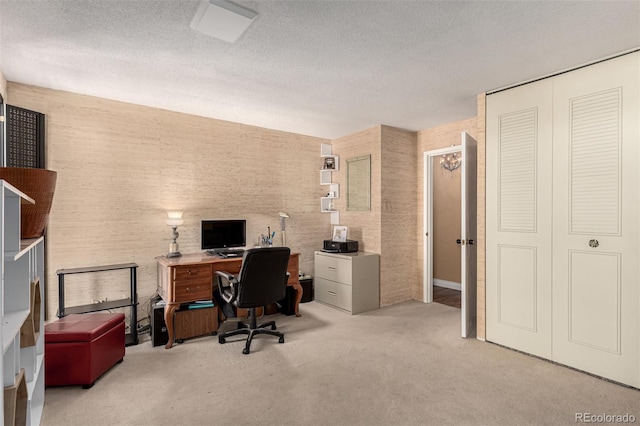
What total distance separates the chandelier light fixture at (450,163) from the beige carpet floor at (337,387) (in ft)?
10.3

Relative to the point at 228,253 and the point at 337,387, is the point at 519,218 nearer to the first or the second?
the point at 337,387

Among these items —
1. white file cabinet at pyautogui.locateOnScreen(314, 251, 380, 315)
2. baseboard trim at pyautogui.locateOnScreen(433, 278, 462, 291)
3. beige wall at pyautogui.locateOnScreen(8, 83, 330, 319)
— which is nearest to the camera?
beige wall at pyautogui.locateOnScreen(8, 83, 330, 319)

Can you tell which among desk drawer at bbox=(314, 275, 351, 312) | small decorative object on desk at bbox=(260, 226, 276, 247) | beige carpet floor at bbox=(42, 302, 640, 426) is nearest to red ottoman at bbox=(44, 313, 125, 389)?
beige carpet floor at bbox=(42, 302, 640, 426)

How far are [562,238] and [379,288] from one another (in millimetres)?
2310

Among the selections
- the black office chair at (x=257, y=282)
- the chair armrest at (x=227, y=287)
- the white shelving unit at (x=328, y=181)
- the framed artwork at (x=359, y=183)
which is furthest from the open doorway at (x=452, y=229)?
the chair armrest at (x=227, y=287)

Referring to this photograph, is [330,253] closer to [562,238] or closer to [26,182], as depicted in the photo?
[562,238]

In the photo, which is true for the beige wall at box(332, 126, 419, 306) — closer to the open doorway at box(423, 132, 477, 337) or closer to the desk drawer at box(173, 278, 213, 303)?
the open doorway at box(423, 132, 477, 337)

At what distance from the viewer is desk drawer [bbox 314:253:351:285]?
4.31 m

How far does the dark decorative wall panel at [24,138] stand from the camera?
2.89 meters

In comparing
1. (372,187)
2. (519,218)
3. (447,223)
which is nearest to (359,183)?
(372,187)

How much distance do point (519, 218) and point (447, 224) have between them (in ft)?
9.13

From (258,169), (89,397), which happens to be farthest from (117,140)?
(89,397)

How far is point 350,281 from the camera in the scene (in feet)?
13.9

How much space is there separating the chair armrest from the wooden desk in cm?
11
